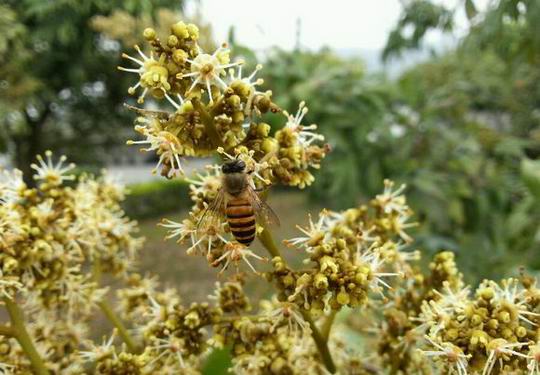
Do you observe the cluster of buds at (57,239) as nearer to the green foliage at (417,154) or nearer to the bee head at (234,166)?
the bee head at (234,166)

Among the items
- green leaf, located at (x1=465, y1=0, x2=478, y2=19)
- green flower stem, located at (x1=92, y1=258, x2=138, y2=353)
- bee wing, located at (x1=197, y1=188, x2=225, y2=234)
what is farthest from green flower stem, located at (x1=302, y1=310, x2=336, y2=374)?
green leaf, located at (x1=465, y1=0, x2=478, y2=19)

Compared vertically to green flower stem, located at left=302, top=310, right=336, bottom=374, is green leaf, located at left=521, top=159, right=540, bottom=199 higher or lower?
higher

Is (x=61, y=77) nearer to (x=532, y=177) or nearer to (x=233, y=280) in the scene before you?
(x=532, y=177)

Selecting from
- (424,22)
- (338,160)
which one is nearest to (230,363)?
(338,160)

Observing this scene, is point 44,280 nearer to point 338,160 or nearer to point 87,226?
point 87,226

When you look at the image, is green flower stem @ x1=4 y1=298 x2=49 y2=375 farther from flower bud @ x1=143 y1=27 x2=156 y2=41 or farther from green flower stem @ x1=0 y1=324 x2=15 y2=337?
flower bud @ x1=143 y1=27 x2=156 y2=41

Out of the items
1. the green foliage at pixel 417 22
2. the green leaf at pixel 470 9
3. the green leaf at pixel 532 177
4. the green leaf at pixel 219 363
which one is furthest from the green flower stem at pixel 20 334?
the green foliage at pixel 417 22

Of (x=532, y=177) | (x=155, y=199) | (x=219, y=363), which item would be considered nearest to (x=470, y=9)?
(x=532, y=177)
